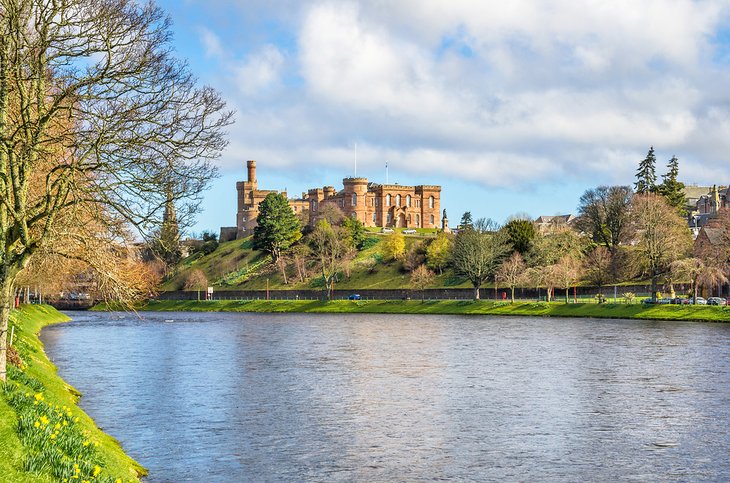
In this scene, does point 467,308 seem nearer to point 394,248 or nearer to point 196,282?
point 394,248

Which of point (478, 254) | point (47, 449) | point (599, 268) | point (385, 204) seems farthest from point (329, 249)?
point (47, 449)

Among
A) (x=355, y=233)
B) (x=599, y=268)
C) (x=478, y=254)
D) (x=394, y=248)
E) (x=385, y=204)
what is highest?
(x=385, y=204)

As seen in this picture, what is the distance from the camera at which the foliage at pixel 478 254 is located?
→ 112438mm

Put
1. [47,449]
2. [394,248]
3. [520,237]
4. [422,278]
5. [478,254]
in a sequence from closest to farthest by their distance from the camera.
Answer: [47,449]
[478,254]
[520,237]
[422,278]
[394,248]

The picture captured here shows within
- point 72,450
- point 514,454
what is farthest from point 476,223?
point 72,450

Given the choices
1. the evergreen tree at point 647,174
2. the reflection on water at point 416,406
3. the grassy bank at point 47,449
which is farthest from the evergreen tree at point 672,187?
the grassy bank at point 47,449

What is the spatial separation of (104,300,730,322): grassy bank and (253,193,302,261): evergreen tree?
22.8m

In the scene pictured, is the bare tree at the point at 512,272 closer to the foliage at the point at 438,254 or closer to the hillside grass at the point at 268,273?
the hillside grass at the point at 268,273

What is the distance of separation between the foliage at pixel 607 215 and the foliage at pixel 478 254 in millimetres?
18332

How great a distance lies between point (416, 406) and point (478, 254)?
8003cm

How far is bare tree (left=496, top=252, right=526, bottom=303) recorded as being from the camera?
109625 mm

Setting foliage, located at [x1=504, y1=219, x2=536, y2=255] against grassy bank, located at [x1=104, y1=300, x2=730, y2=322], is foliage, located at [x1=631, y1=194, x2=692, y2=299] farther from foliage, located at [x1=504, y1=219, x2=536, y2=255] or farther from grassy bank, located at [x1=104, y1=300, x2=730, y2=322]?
foliage, located at [x1=504, y1=219, x2=536, y2=255]

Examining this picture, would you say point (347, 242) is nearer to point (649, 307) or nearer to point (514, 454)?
point (649, 307)

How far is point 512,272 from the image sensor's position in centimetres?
11050
